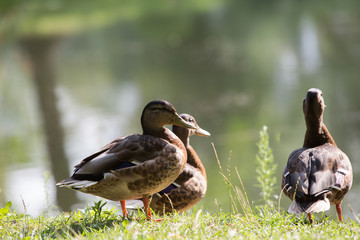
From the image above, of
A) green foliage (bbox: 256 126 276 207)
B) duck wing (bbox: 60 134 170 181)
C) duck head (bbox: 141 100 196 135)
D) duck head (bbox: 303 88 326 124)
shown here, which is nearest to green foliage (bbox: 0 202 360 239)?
duck wing (bbox: 60 134 170 181)

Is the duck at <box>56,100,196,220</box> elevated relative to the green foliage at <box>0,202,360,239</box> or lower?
elevated

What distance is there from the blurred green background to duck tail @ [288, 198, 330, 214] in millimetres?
618

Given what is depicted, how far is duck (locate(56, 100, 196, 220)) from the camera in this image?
4.21 metres

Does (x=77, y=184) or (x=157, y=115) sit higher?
(x=157, y=115)

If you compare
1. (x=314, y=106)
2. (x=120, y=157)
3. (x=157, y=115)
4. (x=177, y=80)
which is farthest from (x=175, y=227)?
(x=177, y=80)

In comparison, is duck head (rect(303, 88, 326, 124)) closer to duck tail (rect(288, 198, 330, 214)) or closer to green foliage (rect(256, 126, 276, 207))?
green foliage (rect(256, 126, 276, 207))

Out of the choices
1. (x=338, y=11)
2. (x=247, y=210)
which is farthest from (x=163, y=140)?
(x=338, y=11)

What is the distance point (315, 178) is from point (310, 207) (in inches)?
11.1

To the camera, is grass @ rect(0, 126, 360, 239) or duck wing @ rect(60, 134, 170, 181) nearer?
grass @ rect(0, 126, 360, 239)

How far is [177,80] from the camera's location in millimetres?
16562

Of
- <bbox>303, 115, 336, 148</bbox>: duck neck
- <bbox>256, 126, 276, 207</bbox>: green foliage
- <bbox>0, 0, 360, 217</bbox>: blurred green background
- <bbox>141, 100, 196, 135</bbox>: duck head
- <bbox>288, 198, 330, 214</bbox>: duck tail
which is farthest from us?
<bbox>0, 0, 360, 217</bbox>: blurred green background

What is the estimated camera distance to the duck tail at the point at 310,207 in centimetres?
414

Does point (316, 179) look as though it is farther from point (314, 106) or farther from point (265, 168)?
point (265, 168)

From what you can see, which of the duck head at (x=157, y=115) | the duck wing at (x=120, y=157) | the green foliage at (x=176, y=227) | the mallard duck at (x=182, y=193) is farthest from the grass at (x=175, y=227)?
the duck head at (x=157, y=115)
